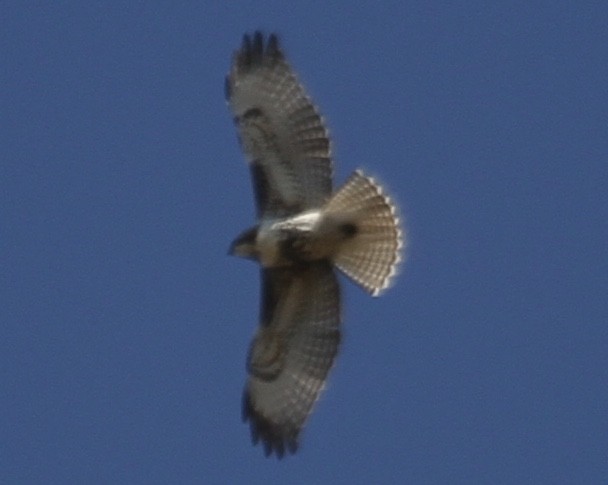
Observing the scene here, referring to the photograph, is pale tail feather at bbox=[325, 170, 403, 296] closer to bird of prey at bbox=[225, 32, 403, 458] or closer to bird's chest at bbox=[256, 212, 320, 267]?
bird of prey at bbox=[225, 32, 403, 458]

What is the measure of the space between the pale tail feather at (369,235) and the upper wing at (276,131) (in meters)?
0.18

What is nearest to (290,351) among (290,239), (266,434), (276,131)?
(266,434)

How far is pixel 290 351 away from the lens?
11000 mm

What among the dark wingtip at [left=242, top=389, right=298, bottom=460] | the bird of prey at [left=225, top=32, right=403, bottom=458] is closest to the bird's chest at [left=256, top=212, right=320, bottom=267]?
the bird of prey at [left=225, top=32, right=403, bottom=458]

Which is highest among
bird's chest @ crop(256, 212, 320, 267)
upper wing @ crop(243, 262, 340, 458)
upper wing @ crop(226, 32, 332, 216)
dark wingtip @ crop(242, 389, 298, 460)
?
upper wing @ crop(226, 32, 332, 216)

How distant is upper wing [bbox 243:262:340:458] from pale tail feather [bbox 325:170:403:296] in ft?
0.83

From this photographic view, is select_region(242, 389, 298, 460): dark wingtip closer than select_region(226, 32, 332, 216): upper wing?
No

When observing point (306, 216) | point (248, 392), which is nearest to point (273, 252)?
point (306, 216)

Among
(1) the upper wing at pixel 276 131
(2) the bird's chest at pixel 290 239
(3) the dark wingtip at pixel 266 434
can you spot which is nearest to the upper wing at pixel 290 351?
(3) the dark wingtip at pixel 266 434

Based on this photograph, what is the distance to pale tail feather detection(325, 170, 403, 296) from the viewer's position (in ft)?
34.2

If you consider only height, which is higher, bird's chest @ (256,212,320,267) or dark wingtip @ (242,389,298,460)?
bird's chest @ (256,212,320,267)

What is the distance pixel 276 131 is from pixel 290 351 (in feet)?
4.09

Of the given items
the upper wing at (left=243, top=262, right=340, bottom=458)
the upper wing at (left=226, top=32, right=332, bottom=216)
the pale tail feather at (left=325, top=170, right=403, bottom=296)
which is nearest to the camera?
the pale tail feather at (left=325, top=170, right=403, bottom=296)

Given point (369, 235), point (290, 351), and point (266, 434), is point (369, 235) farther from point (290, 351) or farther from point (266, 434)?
point (266, 434)
